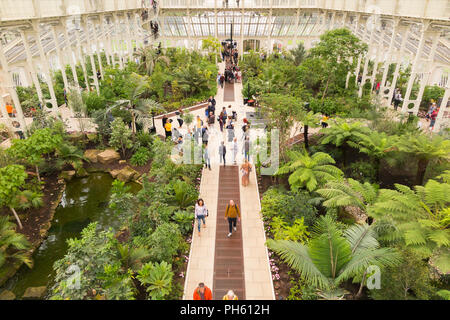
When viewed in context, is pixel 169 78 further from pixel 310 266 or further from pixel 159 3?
pixel 310 266

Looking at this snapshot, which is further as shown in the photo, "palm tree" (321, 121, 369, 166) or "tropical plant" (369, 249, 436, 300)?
"palm tree" (321, 121, 369, 166)

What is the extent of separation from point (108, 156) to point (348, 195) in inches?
348

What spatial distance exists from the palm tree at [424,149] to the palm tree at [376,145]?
44cm

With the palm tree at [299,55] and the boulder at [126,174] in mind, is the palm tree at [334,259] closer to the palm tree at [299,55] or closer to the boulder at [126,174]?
the boulder at [126,174]

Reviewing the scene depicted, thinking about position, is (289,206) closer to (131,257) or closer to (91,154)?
(131,257)

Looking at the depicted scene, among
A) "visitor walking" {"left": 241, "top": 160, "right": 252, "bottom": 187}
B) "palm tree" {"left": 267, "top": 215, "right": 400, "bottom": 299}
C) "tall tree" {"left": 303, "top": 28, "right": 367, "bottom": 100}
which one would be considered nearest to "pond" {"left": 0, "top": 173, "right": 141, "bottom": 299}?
"visitor walking" {"left": 241, "top": 160, "right": 252, "bottom": 187}

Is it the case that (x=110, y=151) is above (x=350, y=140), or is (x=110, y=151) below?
below

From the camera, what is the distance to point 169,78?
757 inches

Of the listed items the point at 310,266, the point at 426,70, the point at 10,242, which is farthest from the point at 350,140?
the point at 10,242

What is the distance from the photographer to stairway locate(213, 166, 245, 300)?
6.55 meters

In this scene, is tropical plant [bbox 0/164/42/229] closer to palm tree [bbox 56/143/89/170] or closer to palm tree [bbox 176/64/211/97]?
palm tree [bbox 56/143/89/170]

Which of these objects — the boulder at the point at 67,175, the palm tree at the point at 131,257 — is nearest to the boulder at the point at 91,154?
the boulder at the point at 67,175

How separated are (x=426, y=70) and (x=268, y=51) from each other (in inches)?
681

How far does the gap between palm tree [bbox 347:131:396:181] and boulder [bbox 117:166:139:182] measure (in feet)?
25.0
